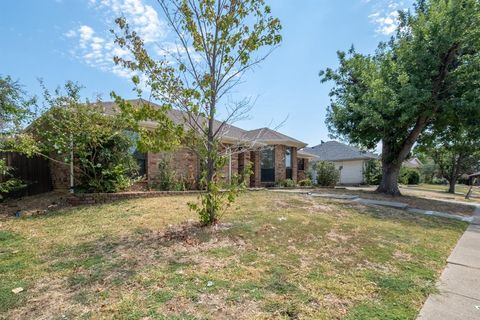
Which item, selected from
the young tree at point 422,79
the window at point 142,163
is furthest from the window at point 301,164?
the window at point 142,163

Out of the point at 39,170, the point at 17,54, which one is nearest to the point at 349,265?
the point at 39,170

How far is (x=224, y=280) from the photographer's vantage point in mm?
A: 3588

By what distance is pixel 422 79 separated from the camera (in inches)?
464

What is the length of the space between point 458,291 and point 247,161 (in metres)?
12.0

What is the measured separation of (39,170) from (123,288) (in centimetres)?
1064

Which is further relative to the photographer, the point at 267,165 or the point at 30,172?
the point at 267,165

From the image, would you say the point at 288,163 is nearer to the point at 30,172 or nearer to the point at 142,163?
the point at 142,163

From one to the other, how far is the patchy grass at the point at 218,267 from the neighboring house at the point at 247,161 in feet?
17.3

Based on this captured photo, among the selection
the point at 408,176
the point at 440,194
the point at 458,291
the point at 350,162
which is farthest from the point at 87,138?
the point at 408,176

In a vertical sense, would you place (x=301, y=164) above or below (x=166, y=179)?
above

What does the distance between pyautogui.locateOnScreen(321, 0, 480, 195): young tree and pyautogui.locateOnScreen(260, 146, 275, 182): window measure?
5.20m

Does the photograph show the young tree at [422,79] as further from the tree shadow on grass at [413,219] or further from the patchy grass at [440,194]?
the patchy grass at [440,194]

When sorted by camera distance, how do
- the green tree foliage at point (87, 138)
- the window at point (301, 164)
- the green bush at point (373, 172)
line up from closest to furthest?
1. the green tree foliage at point (87, 138)
2. the window at point (301, 164)
3. the green bush at point (373, 172)

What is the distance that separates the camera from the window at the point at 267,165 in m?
18.0
